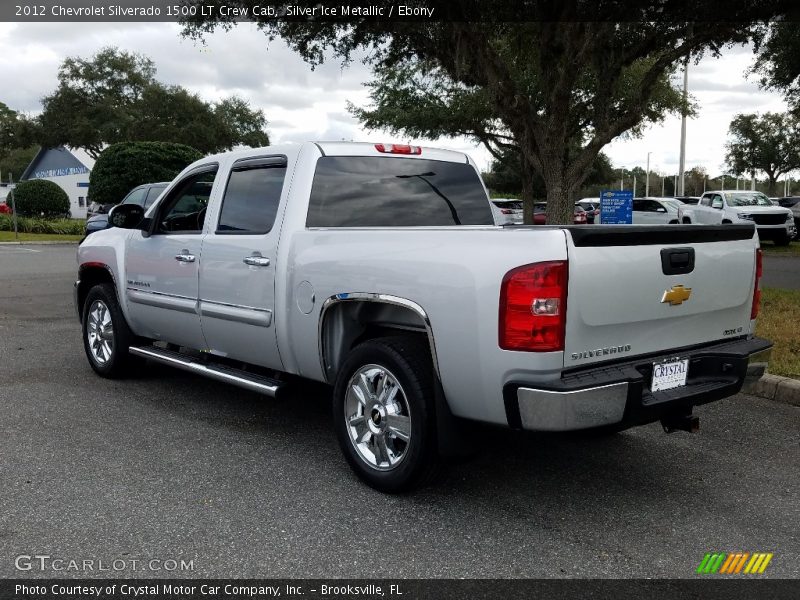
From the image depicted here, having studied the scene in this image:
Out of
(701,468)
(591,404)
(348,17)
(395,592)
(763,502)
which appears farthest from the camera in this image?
(348,17)

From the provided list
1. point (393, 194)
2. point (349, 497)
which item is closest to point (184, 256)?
point (393, 194)

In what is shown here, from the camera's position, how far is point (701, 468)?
450 cm

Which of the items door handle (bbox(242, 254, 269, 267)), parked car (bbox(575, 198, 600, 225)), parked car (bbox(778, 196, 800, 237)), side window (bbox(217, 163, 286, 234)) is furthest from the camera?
parked car (bbox(575, 198, 600, 225))

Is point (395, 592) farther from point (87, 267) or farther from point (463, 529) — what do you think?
point (87, 267)

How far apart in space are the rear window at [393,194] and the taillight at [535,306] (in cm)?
172

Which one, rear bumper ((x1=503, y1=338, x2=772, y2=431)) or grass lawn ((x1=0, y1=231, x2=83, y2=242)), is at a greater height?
rear bumper ((x1=503, y1=338, x2=772, y2=431))

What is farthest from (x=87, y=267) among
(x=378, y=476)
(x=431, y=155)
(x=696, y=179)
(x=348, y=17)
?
(x=696, y=179)

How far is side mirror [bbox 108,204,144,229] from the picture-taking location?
600cm

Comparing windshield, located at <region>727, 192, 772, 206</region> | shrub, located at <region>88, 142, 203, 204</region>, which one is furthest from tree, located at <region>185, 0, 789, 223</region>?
shrub, located at <region>88, 142, 203, 204</region>

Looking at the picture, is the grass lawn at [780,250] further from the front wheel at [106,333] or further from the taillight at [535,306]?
the taillight at [535,306]

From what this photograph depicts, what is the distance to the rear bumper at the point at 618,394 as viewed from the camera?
331 cm

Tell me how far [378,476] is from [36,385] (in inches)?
151

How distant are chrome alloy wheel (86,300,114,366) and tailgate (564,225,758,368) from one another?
4525 mm
